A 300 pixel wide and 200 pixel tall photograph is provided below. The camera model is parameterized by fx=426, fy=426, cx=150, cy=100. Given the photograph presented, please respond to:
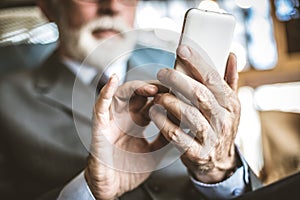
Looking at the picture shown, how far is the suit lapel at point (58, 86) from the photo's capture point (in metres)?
0.58

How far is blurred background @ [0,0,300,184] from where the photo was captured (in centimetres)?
55

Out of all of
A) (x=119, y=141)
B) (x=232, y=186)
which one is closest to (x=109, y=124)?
(x=119, y=141)

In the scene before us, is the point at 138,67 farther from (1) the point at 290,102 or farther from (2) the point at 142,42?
(1) the point at 290,102

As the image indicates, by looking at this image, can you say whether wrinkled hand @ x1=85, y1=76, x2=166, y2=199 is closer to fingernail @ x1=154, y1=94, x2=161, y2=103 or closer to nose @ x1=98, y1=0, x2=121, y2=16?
fingernail @ x1=154, y1=94, x2=161, y2=103

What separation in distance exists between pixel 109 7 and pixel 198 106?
10.1 inches

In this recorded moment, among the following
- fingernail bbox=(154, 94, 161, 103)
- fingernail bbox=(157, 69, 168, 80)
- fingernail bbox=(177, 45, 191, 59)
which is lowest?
fingernail bbox=(154, 94, 161, 103)

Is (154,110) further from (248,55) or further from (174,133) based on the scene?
(248,55)

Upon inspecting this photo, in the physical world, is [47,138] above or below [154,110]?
below

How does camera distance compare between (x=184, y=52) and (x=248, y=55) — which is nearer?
(x=184, y=52)

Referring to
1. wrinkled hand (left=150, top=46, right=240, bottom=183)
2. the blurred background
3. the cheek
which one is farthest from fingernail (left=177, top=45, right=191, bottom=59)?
the cheek

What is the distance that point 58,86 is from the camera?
1.95ft

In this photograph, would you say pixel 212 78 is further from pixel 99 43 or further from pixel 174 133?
pixel 99 43

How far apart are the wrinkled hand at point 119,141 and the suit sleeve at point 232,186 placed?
0.07 m

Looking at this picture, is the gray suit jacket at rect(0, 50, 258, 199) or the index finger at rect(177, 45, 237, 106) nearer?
the index finger at rect(177, 45, 237, 106)
